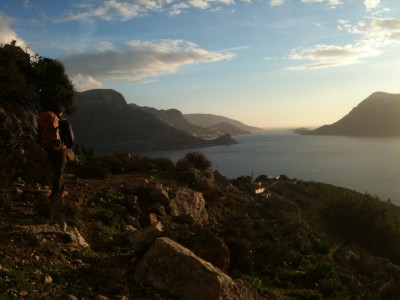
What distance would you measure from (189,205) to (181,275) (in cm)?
734

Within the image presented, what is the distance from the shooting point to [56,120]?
902 centimetres

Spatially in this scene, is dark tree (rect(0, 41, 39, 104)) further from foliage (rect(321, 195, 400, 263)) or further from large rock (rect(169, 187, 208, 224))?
foliage (rect(321, 195, 400, 263))

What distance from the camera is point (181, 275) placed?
6410 millimetres

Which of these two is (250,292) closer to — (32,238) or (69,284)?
(69,284)

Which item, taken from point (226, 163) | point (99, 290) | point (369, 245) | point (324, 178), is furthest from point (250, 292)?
point (226, 163)

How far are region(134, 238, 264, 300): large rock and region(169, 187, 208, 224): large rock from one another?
18.6 feet

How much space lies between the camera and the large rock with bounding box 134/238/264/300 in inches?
246

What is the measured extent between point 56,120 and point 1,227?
297 centimetres

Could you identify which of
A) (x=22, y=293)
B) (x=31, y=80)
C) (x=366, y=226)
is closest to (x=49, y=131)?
(x=22, y=293)

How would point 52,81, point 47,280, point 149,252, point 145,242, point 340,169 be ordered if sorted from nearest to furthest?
1. point 47,280
2. point 149,252
3. point 145,242
4. point 52,81
5. point 340,169

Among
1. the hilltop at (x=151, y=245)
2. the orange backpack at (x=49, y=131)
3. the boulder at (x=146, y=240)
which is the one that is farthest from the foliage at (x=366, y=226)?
the orange backpack at (x=49, y=131)

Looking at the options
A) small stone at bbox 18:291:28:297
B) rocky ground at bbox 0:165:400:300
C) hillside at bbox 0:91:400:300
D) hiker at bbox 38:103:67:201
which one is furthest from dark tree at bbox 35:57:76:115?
small stone at bbox 18:291:28:297

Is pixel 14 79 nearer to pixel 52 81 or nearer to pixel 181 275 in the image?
pixel 52 81

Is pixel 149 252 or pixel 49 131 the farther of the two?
pixel 49 131
